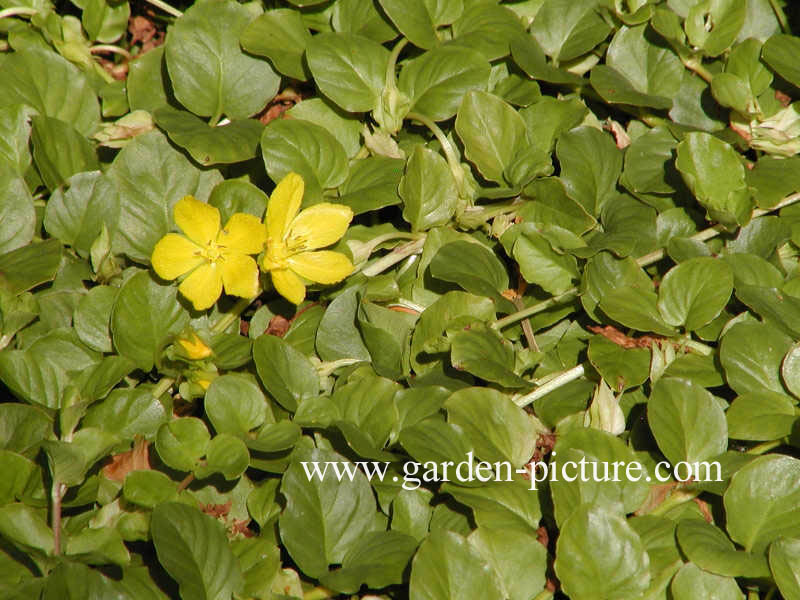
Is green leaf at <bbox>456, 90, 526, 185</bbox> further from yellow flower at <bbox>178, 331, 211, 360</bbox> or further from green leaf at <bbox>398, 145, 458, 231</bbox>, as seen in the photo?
yellow flower at <bbox>178, 331, 211, 360</bbox>

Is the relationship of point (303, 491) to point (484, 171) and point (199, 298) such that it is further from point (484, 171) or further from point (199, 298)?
point (484, 171)

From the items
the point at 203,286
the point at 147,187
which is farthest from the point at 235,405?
the point at 147,187

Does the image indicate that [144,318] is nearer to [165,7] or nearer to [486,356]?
[486,356]

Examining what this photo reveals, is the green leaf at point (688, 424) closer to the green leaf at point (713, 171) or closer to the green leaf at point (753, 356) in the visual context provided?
the green leaf at point (753, 356)

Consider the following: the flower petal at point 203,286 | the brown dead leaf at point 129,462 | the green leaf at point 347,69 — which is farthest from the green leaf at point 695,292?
the brown dead leaf at point 129,462

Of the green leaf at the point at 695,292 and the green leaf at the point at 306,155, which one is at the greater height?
the green leaf at the point at 306,155

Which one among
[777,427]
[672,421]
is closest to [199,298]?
[672,421]
